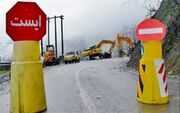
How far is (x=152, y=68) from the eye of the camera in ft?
29.1

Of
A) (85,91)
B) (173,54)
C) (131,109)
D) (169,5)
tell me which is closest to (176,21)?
(169,5)

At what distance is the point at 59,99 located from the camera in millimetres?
10031

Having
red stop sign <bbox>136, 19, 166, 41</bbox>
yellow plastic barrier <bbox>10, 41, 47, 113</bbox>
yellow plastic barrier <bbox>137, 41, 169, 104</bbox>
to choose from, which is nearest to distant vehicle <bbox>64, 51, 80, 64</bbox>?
red stop sign <bbox>136, 19, 166, 41</bbox>

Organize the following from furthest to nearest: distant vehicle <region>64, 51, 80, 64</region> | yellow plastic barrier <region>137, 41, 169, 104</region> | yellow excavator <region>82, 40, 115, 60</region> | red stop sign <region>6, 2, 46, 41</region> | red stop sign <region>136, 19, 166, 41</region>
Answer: yellow excavator <region>82, 40, 115, 60</region> → distant vehicle <region>64, 51, 80, 64</region> → red stop sign <region>136, 19, 166, 41</region> → yellow plastic barrier <region>137, 41, 169, 104</region> → red stop sign <region>6, 2, 46, 41</region>

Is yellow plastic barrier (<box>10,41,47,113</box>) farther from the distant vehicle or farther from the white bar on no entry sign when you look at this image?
the distant vehicle

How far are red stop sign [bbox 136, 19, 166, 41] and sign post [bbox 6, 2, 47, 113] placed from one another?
2308mm

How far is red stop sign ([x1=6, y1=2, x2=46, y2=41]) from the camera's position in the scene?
803 cm

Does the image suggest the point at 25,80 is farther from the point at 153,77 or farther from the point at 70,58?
the point at 70,58

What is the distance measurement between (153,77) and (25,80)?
2855 millimetres

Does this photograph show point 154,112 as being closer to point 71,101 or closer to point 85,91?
point 71,101

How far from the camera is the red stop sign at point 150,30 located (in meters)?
8.95

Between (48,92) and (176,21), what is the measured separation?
360 inches

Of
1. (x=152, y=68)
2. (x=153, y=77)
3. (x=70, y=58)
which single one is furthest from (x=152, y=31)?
(x=70, y=58)

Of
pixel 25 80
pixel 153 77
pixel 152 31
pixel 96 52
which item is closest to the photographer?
pixel 25 80
